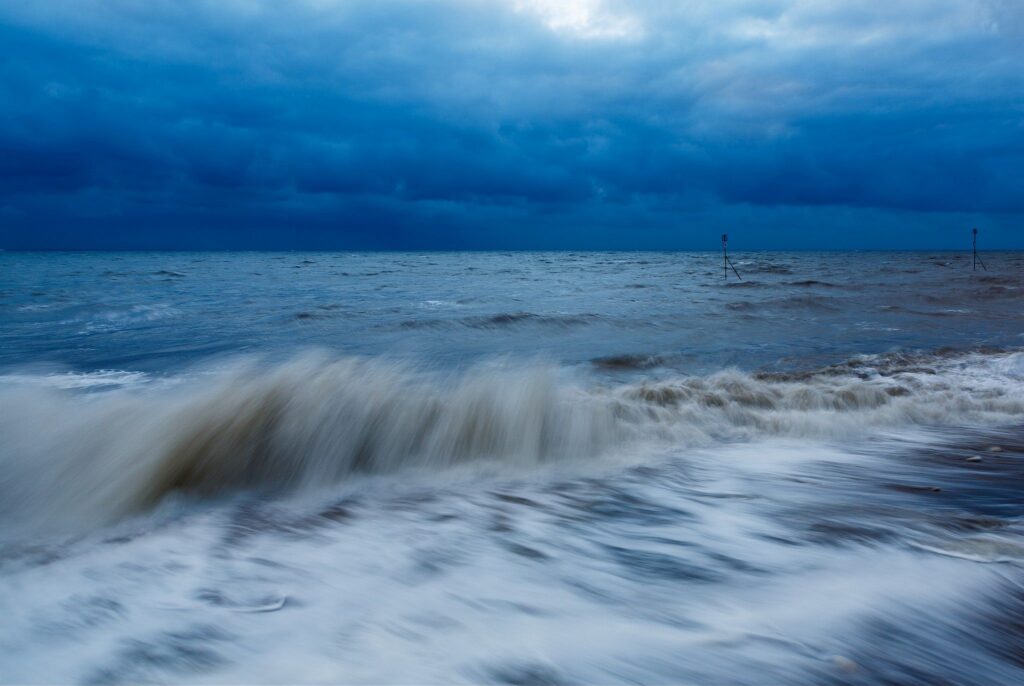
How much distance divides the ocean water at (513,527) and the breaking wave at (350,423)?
2 centimetres

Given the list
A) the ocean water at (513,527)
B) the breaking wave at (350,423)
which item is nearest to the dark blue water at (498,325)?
the ocean water at (513,527)

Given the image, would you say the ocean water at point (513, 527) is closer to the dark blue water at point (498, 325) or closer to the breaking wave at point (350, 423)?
the breaking wave at point (350, 423)

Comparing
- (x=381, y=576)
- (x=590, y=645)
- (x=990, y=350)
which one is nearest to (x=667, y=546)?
(x=590, y=645)

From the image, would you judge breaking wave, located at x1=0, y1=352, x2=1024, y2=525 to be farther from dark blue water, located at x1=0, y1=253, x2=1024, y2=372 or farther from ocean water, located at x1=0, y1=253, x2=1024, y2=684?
dark blue water, located at x1=0, y1=253, x2=1024, y2=372

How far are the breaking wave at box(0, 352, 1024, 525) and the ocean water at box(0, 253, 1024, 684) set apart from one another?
20 millimetres

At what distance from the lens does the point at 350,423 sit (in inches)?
163

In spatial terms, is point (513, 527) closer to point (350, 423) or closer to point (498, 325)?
point (350, 423)

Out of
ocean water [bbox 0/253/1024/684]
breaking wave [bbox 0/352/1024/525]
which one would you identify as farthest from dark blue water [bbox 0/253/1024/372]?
breaking wave [bbox 0/352/1024/525]

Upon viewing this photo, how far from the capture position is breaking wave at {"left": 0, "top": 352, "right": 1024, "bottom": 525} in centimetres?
336

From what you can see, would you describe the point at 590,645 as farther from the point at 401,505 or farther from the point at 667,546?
A: the point at 401,505

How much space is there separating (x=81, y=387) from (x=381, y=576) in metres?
5.20

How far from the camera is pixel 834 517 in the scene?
3045 mm

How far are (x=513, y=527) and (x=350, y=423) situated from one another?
1.63 meters

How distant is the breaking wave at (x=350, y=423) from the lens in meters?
3.36
